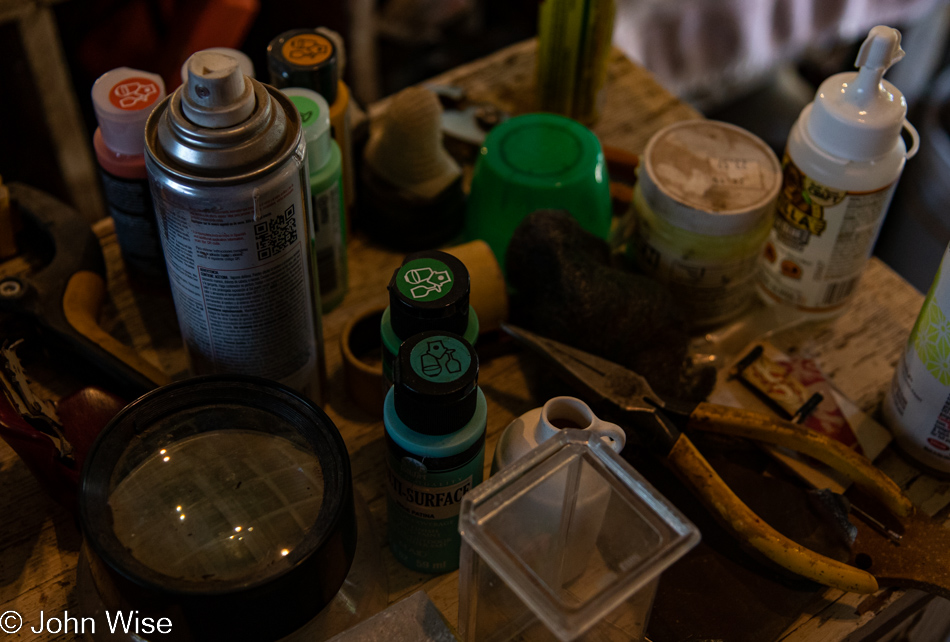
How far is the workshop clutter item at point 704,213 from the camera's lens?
1.92ft

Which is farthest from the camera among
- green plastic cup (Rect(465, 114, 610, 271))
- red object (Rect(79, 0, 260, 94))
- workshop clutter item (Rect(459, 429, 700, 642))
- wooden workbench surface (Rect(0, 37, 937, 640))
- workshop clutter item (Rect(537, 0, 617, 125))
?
red object (Rect(79, 0, 260, 94))

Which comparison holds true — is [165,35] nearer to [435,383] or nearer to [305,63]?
[305,63]

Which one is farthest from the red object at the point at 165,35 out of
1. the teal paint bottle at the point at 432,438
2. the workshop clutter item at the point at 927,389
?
the workshop clutter item at the point at 927,389

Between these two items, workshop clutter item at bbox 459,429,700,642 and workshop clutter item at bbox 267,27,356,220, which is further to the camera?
workshop clutter item at bbox 267,27,356,220

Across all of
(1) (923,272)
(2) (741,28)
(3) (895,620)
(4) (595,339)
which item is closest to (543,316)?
(4) (595,339)

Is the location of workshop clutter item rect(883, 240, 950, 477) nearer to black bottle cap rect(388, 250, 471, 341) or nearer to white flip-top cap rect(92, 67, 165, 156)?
black bottle cap rect(388, 250, 471, 341)

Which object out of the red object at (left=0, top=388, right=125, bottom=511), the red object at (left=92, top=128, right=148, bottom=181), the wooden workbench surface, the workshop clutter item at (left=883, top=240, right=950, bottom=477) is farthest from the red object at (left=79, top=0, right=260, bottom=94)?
the workshop clutter item at (left=883, top=240, right=950, bottom=477)

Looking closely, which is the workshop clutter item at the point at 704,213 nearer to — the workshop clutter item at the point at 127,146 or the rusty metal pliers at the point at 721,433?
the rusty metal pliers at the point at 721,433

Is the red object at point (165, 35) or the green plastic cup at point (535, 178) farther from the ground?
the green plastic cup at point (535, 178)

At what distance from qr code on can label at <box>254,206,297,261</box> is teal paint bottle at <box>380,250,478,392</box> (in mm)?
61

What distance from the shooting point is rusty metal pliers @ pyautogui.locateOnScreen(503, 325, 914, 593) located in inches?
18.6

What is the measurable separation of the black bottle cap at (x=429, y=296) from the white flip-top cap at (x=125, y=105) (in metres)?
0.21

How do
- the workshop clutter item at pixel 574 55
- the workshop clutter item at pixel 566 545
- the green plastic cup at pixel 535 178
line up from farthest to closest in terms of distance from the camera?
the workshop clutter item at pixel 574 55 < the green plastic cup at pixel 535 178 < the workshop clutter item at pixel 566 545

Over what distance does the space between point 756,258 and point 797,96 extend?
90 centimetres
